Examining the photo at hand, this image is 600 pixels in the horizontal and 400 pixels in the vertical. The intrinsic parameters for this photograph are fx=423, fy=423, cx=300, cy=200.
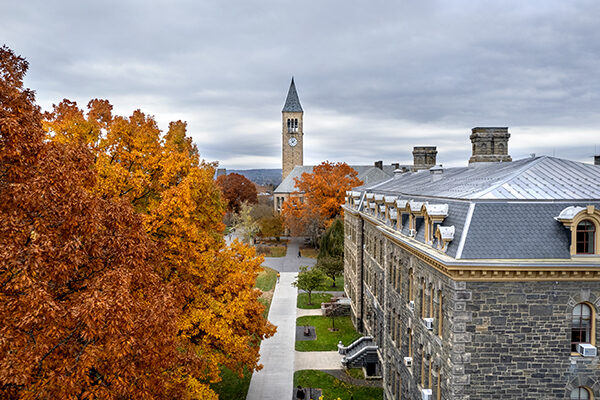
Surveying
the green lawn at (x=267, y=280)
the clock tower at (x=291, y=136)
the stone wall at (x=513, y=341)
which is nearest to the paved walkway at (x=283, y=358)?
the green lawn at (x=267, y=280)

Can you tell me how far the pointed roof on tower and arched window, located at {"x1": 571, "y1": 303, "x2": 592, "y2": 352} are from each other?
9181 cm

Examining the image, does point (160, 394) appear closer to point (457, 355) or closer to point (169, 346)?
point (169, 346)

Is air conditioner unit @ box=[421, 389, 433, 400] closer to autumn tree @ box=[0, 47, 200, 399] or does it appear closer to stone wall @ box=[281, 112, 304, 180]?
autumn tree @ box=[0, 47, 200, 399]

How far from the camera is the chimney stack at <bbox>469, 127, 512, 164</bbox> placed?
78.3 ft

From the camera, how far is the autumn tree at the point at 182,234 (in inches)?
639

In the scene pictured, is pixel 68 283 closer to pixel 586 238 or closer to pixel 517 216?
pixel 517 216

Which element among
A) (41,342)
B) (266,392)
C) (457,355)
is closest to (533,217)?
(457,355)

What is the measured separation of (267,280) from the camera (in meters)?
46.9

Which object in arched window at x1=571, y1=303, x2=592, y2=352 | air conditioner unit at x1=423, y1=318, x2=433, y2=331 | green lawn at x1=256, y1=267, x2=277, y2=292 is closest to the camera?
arched window at x1=571, y1=303, x2=592, y2=352

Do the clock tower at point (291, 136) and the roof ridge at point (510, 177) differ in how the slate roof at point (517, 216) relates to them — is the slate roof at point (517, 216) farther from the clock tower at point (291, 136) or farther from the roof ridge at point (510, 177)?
the clock tower at point (291, 136)

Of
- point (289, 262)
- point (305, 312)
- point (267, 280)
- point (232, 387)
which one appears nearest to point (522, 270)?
point (232, 387)

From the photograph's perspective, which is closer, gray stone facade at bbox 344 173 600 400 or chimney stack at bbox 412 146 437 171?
gray stone facade at bbox 344 173 600 400

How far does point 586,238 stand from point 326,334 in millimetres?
22598

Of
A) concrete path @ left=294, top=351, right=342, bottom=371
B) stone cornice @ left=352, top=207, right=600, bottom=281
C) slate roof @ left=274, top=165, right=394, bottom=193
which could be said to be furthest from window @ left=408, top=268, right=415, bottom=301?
slate roof @ left=274, top=165, right=394, bottom=193
